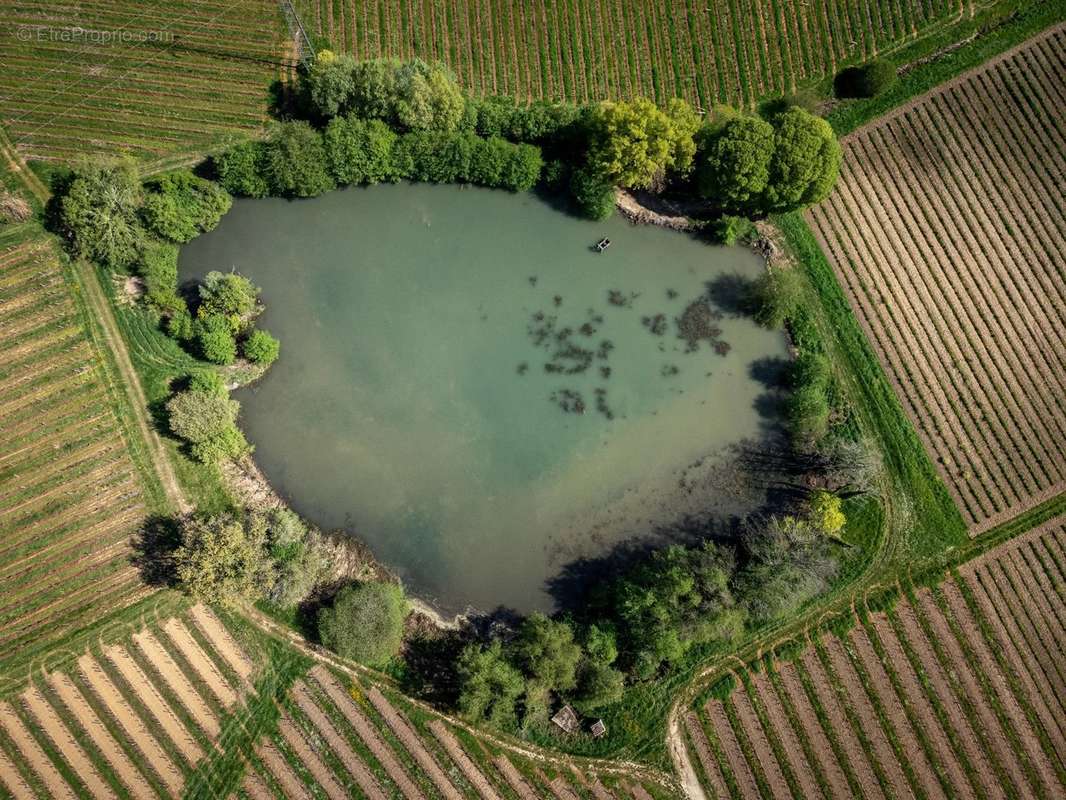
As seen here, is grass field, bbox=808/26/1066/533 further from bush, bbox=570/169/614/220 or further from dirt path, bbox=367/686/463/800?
dirt path, bbox=367/686/463/800

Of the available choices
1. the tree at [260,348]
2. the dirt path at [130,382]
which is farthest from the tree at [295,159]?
the dirt path at [130,382]

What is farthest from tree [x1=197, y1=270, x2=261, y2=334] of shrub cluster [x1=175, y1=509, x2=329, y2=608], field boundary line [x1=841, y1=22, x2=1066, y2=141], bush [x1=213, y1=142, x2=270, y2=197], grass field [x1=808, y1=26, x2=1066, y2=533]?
field boundary line [x1=841, y1=22, x2=1066, y2=141]

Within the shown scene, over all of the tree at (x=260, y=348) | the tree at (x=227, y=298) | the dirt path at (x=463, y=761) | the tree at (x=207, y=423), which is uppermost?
the tree at (x=227, y=298)

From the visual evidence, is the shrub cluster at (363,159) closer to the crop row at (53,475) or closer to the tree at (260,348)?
the tree at (260,348)

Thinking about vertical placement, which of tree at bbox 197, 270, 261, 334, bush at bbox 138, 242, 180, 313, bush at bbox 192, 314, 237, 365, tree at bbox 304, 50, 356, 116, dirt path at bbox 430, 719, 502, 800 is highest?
tree at bbox 304, 50, 356, 116

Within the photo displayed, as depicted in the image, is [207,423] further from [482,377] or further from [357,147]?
[357,147]

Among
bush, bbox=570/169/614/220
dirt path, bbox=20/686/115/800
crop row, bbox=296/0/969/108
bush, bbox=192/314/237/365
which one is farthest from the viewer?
crop row, bbox=296/0/969/108

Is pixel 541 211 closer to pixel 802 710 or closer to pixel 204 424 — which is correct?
pixel 204 424
